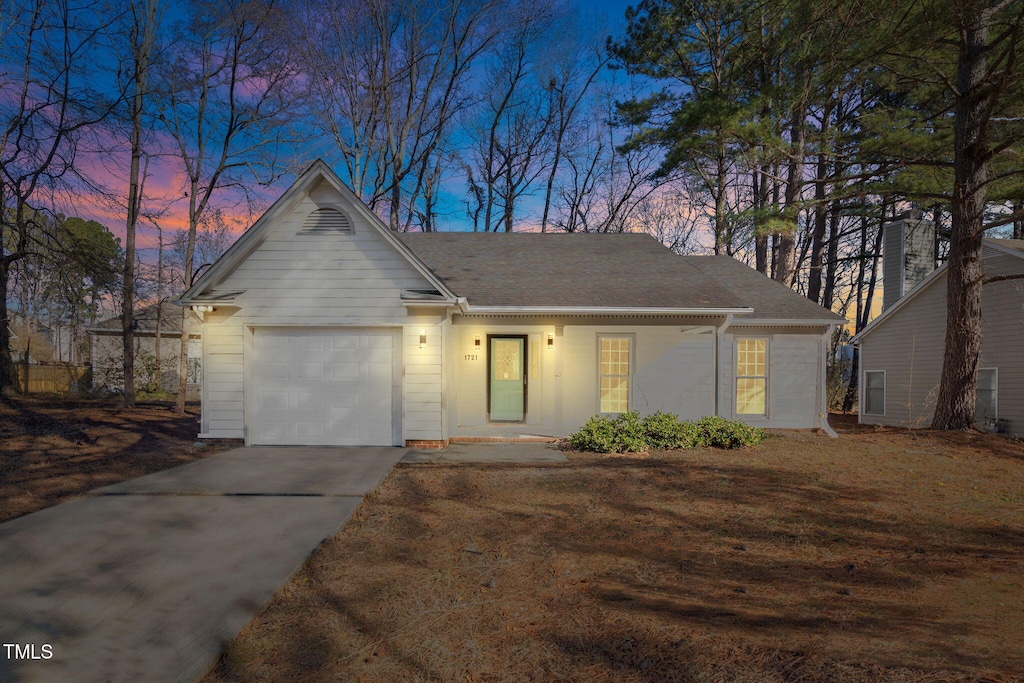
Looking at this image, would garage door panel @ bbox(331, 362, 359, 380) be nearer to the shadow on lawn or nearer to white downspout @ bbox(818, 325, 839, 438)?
the shadow on lawn

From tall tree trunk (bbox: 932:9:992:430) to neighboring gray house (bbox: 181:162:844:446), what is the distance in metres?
2.24

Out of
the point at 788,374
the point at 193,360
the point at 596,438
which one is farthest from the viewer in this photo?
the point at 193,360

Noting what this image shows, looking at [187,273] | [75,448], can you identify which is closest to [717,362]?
[75,448]

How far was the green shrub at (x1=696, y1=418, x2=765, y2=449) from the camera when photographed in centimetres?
1042

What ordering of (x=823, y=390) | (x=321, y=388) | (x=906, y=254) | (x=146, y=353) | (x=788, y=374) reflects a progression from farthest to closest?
1. (x=146, y=353)
2. (x=906, y=254)
3. (x=788, y=374)
4. (x=823, y=390)
5. (x=321, y=388)

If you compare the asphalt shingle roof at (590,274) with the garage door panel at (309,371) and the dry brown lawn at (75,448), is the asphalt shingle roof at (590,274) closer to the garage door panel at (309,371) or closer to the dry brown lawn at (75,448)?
the garage door panel at (309,371)

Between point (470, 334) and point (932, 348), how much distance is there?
1374 centimetres

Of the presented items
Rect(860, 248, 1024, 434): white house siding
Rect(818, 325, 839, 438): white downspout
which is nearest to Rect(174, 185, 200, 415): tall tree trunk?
Rect(818, 325, 839, 438): white downspout

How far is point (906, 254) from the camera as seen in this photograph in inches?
725

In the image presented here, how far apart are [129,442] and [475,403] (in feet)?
22.0

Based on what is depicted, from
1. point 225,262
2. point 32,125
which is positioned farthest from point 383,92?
point 225,262

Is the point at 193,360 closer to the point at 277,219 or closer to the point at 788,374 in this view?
the point at 277,219

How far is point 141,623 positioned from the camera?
384 cm

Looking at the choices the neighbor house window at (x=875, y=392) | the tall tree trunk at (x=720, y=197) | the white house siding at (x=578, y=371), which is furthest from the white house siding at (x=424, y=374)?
the neighbor house window at (x=875, y=392)
